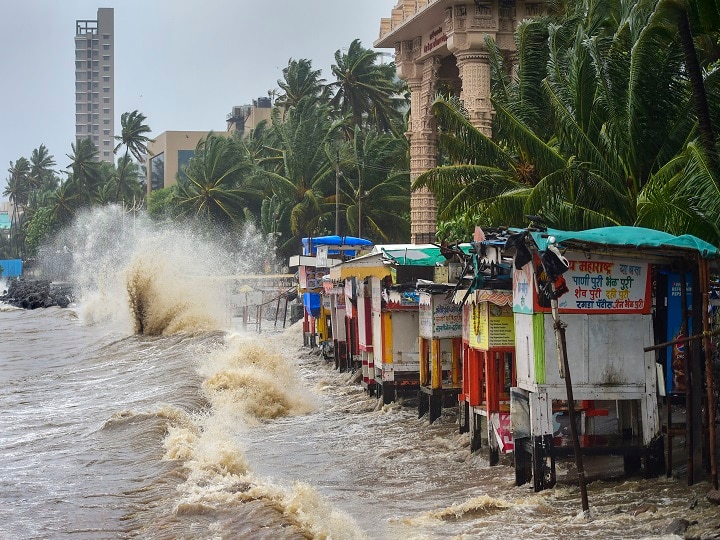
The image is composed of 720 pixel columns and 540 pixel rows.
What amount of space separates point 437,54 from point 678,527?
100 ft

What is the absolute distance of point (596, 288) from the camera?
998 centimetres

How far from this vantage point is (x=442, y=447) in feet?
44.3

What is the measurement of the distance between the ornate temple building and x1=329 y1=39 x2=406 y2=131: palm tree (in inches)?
811

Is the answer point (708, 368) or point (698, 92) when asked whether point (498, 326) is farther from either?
point (698, 92)

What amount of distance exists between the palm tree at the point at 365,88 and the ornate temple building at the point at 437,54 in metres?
20.6

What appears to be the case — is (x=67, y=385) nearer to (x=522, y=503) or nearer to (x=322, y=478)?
(x=322, y=478)

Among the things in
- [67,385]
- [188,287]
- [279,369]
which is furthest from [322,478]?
[188,287]

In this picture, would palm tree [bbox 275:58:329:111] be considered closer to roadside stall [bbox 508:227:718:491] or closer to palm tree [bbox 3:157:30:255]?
roadside stall [bbox 508:227:718:491]

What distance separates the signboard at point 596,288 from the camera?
9875 millimetres

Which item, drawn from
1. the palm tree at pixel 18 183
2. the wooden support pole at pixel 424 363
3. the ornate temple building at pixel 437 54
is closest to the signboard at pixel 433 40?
the ornate temple building at pixel 437 54

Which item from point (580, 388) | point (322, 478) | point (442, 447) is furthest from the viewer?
point (442, 447)

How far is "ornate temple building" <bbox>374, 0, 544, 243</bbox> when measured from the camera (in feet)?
111

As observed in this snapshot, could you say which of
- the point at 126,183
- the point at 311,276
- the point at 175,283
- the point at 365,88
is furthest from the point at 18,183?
the point at 311,276

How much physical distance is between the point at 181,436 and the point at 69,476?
166cm
